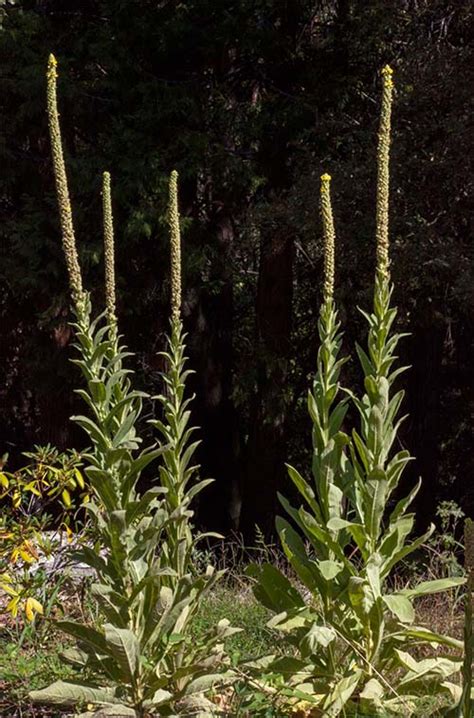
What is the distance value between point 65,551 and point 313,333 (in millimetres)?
7692

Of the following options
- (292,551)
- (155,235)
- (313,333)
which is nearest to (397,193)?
(155,235)

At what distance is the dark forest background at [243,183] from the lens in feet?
32.2

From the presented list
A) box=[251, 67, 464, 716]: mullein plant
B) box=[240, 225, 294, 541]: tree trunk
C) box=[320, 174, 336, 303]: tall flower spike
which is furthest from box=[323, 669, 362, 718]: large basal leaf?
box=[240, 225, 294, 541]: tree trunk

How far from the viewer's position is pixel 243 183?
1097 centimetres

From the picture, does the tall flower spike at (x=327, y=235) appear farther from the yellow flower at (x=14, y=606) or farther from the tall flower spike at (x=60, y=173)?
the yellow flower at (x=14, y=606)

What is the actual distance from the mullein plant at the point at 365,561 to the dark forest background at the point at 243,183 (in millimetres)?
5160

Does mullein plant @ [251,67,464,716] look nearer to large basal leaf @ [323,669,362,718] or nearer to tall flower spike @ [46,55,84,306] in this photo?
large basal leaf @ [323,669,362,718]

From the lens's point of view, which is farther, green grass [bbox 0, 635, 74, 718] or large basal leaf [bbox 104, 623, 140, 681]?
green grass [bbox 0, 635, 74, 718]

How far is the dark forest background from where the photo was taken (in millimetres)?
9805

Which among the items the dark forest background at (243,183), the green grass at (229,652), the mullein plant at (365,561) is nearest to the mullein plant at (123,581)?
the green grass at (229,652)

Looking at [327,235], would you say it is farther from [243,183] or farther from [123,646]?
[243,183]

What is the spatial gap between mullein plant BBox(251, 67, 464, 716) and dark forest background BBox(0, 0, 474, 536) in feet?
16.9

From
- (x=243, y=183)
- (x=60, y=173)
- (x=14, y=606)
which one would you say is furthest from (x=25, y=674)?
(x=243, y=183)

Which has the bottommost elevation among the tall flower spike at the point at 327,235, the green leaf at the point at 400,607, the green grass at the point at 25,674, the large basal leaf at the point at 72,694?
the green grass at the point at 25,674
